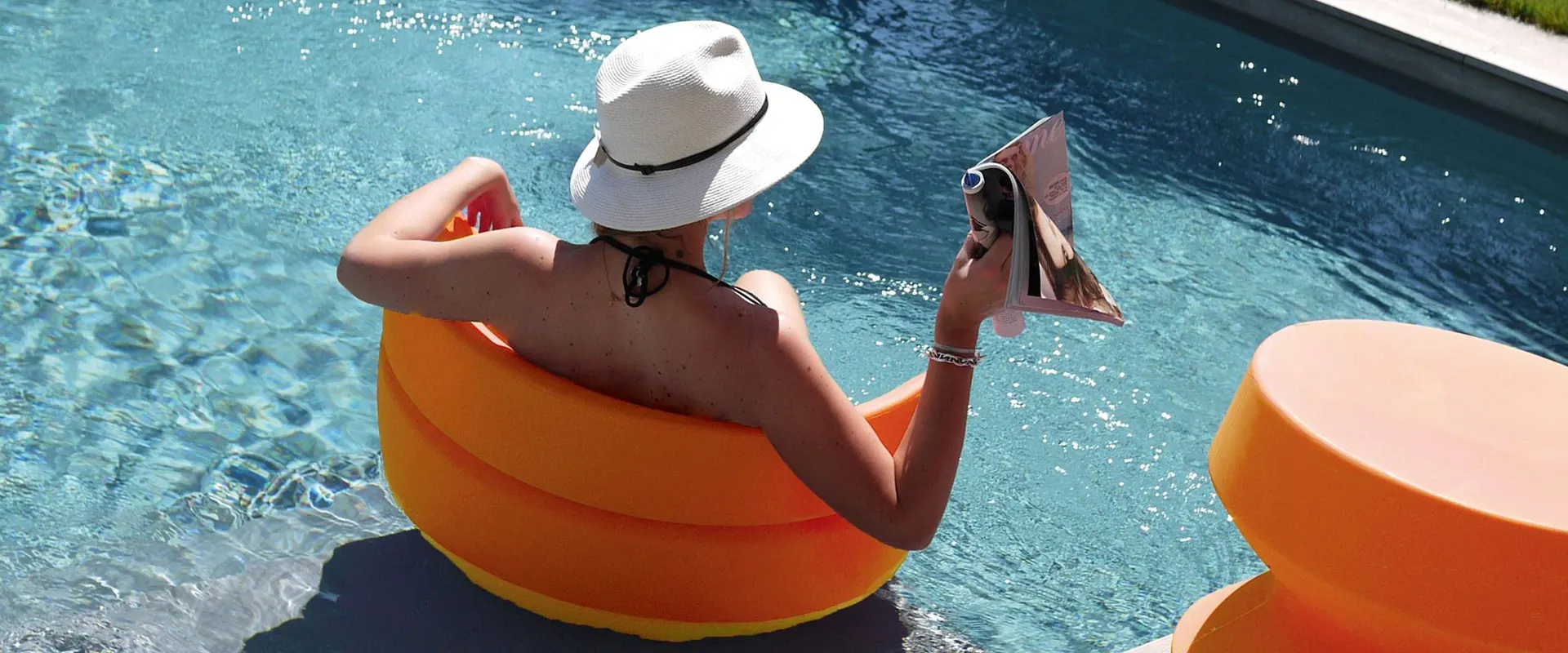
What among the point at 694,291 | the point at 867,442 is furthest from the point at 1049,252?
the point at 694,291

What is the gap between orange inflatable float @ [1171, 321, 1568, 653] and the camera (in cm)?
172

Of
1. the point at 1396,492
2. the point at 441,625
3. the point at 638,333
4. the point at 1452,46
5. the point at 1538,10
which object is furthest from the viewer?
the point at 1538,10

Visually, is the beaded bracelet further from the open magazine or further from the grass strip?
the grass strip

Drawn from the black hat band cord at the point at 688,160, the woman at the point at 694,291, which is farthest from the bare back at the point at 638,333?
the black hat band cord at the point at 688,160

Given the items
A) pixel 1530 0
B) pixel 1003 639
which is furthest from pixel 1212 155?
pixel 1003 639

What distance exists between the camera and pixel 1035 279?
5.90ft

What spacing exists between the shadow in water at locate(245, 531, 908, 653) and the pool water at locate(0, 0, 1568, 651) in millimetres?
83

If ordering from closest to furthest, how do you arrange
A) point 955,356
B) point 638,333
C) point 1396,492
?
point 1396,492 → point 955,356 → point 638,333

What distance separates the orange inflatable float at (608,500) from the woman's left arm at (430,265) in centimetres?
7

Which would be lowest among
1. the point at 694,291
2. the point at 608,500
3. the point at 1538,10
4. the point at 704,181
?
the point at 608,500

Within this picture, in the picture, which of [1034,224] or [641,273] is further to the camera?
[641,273]

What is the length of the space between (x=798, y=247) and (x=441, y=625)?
2273 millimetres

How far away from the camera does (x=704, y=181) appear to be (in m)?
2.06

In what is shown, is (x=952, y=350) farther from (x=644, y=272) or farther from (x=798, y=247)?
(x=798, y=247)
